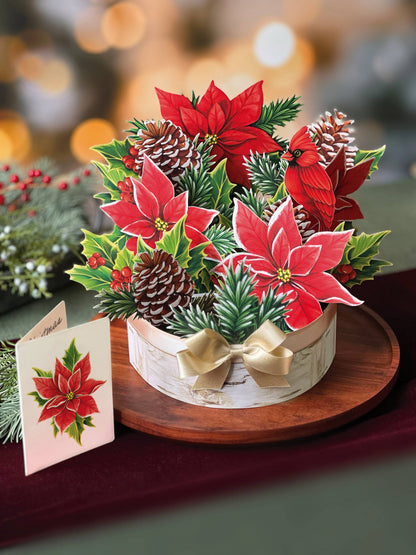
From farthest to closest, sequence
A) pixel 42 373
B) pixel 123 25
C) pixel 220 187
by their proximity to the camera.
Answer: pixel 123 25 < pixel 220 187 < pixel 42 373

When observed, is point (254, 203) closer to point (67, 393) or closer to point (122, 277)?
point (122, 277)

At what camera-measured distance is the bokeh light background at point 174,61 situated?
2217mm

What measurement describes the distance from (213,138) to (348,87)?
1855mm

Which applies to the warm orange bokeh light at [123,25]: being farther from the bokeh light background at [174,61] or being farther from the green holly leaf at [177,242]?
the green holly leaf at [177,242]

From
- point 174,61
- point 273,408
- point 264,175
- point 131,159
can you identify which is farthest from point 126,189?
point 174,61

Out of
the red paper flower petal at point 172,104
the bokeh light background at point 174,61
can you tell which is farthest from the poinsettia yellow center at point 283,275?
the bokeh light background at point 174,61

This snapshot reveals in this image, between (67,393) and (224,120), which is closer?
(67,393)

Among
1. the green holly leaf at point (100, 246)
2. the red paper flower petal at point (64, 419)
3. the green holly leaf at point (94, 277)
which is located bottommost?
the red paper flower petal at point (64, 419)

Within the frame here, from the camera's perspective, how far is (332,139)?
0.66 metres

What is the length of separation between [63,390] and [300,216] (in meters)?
0.26

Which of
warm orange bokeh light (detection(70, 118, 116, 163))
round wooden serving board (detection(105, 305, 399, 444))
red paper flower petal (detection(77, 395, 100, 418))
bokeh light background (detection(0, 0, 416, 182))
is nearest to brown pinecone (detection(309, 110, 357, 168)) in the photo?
round wooden serving board (detection(105, 305, 399, 444))

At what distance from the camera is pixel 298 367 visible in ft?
2.07

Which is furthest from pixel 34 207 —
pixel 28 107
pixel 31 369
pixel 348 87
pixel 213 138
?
pixel 348 87

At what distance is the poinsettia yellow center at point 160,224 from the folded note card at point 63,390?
0.35 ft
